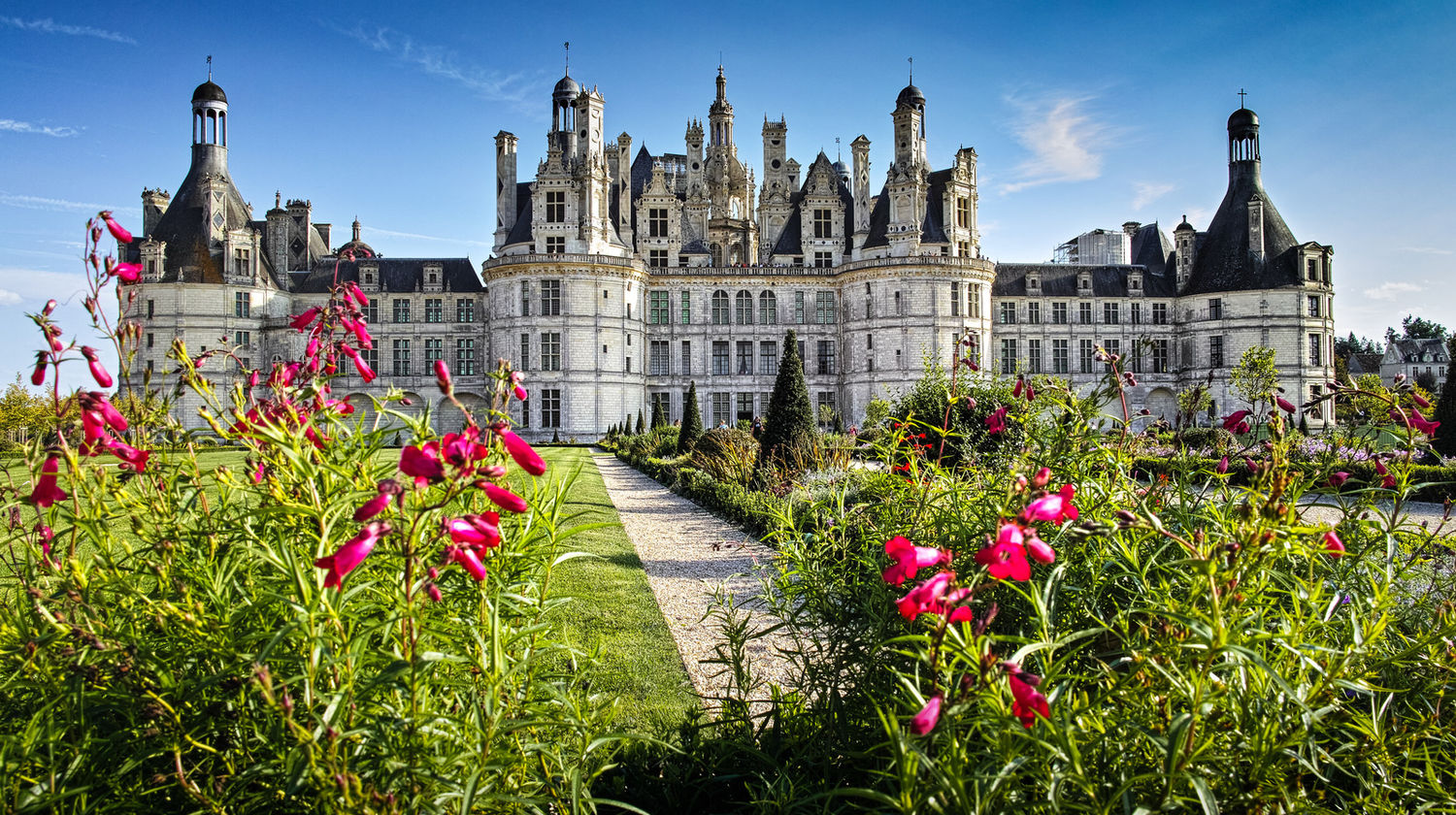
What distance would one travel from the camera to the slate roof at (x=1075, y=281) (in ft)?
135

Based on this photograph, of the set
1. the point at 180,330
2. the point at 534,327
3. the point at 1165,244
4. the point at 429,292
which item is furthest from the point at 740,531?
the point at 1165,244

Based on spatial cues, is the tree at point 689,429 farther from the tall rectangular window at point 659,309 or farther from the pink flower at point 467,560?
the pink flower at point 467,560

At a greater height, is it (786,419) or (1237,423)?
(1237,423)

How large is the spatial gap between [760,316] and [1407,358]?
207ft

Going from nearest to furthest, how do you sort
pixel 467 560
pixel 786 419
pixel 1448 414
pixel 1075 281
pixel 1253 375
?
1. pixel 467 560
2. pixel 1253 375
3. pixel 1448 414
4. pixel 786 419
5. pixel 1075 281

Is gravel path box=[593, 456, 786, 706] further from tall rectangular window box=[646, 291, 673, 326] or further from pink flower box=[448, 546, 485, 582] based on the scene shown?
tall rectangular window box=[646, 291, 673, 326]

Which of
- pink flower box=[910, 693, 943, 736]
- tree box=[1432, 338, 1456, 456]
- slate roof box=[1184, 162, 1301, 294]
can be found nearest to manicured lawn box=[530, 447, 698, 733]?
pink flower box=[910, 693, 943, 736]

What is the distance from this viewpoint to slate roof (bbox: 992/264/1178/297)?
41.0 meters

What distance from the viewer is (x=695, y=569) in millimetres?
9273

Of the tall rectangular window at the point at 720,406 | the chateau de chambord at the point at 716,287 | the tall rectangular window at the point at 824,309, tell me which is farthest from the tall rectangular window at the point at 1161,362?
the tall rectangular window at the point at 720,406

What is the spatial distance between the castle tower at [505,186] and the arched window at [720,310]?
10.2 m

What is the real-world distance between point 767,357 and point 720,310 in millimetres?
3239

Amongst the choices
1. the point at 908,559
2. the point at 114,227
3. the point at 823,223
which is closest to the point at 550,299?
the point at 823,223

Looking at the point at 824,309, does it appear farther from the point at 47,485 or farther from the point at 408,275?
the point at 47,485
